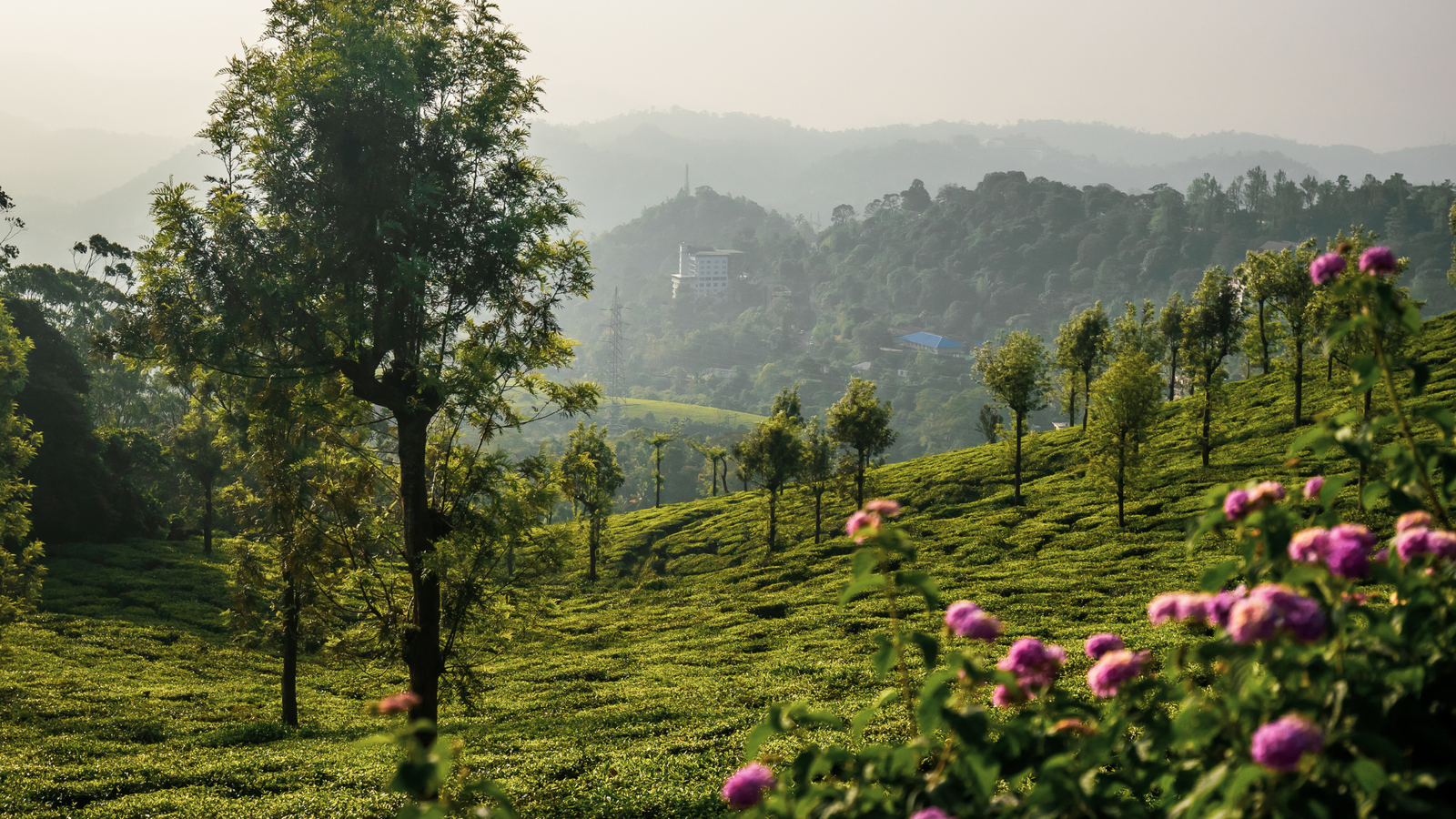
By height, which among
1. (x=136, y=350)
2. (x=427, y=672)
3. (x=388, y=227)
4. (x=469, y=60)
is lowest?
(x=427, y=672)

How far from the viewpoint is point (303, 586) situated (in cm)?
1739

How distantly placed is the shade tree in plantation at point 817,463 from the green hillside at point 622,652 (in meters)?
3.15

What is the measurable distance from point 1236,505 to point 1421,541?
68 cm

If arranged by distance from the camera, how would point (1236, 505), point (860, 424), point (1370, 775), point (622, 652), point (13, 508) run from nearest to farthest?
point (1370, 775), point (1236, 505), point (13, 508), point (622, 652), point (860, 424)

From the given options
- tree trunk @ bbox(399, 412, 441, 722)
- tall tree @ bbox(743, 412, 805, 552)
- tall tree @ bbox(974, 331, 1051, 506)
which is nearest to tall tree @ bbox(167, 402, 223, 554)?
tall tree @ bbox(743, 412, 805, 552)

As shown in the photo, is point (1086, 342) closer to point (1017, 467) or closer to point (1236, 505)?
point (1017, 467)

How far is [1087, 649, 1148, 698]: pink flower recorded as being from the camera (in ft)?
11.1

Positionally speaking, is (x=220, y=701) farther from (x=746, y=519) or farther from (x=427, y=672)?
(x=746, y=519)

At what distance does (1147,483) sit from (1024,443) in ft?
51.6

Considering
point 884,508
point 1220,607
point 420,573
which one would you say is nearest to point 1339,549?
point 1220,607

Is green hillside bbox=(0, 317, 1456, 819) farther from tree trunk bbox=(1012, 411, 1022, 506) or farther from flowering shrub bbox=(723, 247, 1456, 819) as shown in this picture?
tree trunk bbox=(1012, 411, 1022, 506)

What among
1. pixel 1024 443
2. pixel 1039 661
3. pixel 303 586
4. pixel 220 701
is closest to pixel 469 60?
pixel 303 586

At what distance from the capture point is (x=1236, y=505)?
3498 millimetres

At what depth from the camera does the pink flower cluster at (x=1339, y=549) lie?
3053mm
